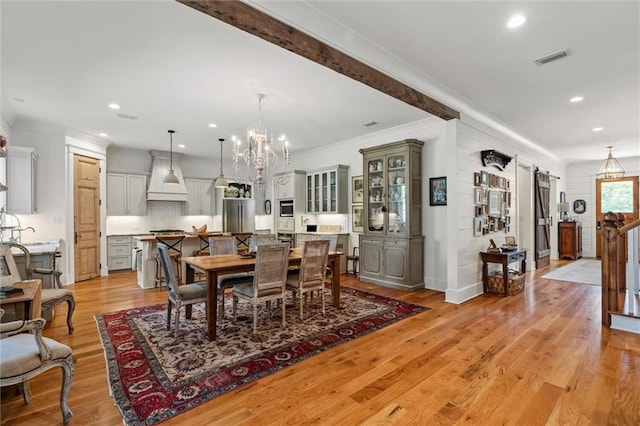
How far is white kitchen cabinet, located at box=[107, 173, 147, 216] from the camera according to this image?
7055 mm

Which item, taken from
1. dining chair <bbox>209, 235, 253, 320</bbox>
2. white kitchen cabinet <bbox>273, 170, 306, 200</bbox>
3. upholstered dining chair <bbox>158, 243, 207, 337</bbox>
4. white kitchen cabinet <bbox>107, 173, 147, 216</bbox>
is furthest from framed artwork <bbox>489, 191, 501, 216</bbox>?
white kitchen cabinet <bbox>107, 173, 147, 216</bbox>

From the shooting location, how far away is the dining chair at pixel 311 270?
3734 millimetres

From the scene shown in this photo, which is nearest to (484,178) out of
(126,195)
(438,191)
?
(438,191)

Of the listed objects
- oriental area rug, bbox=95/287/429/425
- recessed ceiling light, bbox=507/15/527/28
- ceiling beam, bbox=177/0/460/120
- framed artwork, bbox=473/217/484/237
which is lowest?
oriental area rug, bbox=95/287/429/425

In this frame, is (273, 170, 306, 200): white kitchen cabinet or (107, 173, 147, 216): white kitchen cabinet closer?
(107, 173, 147, 216): white kitchen cabinet

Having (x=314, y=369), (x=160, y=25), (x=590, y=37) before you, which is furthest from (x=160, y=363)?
(x=590, y=37)

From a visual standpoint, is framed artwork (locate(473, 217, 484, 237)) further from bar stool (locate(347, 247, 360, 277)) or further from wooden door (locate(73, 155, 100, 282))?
wooden door (locate(73, 155, 100, 282))

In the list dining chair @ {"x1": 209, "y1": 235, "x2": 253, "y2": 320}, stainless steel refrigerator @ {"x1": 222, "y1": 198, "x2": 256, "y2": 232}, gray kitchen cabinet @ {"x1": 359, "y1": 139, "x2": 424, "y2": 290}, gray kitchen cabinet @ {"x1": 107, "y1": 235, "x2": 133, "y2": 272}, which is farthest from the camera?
stainless steel refrigerator @ {"x1": 222, "y1": 198, "x2": 256, "y2": 232}

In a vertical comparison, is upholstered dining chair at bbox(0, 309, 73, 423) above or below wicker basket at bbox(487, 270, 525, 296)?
above

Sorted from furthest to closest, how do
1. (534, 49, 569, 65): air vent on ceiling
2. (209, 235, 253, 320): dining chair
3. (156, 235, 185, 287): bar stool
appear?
(156, 235, 185, 287): bar stool
(209, 235, 253, 320): dining chair
(534, 49, 569, 65): air vent on ceiling

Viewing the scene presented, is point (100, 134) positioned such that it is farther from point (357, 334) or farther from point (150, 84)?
point (357, 334)

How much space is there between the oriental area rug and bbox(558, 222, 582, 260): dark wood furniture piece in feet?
22.1

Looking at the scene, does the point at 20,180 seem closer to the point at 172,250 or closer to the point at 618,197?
the point at 172,250

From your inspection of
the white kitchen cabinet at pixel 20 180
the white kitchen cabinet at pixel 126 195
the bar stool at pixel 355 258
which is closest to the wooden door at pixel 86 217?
the white kitchen cabinet at pixel 126 195
